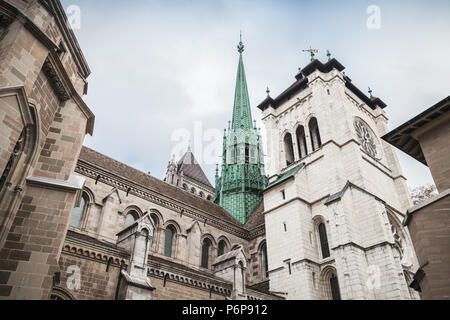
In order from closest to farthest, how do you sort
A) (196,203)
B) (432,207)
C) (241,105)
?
(432,207)
(196,203)
(241,105)

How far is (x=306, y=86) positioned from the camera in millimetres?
27344

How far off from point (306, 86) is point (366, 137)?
626cm

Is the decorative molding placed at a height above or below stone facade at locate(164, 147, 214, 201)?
below

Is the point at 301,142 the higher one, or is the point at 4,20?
the point at 301,142

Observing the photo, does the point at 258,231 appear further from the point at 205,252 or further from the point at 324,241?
the point at 324,241

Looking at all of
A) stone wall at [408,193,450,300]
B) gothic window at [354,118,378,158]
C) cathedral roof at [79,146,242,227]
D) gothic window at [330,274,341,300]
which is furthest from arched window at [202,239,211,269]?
stone wall at [408,193,450,300]

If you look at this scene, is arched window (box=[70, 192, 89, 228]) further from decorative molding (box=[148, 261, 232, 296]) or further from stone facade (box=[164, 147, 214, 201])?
stone facade (box=[164, 147, 214, 201])

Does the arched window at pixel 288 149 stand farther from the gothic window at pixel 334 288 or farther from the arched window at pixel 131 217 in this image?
the arched window at pixel 131 217

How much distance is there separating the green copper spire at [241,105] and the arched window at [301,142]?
31.6 ft

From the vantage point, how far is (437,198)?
8.91 metres

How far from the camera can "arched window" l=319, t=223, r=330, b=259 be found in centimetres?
1873

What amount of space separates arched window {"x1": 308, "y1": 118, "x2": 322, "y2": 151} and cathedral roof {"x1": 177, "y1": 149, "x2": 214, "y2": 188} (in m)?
22.1

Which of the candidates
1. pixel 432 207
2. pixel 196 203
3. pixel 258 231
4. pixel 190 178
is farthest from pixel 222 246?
pixel 190 178
